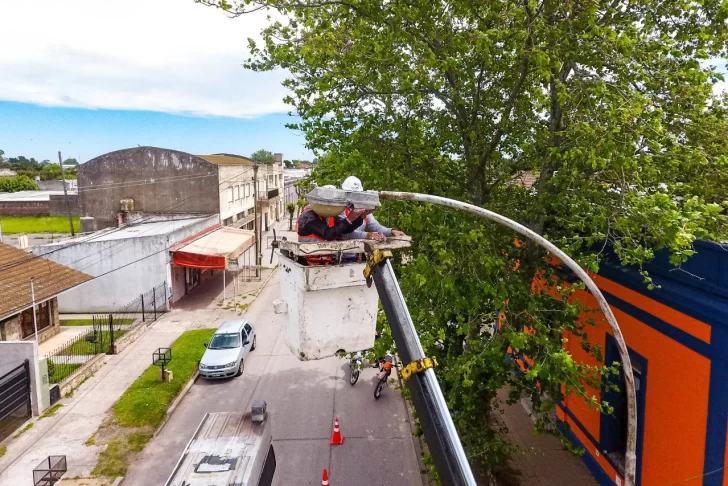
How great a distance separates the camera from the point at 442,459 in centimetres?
270

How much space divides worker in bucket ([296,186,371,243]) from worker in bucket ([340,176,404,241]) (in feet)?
0.18

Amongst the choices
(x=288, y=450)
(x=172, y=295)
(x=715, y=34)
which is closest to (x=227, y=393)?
(x=288, y=450)

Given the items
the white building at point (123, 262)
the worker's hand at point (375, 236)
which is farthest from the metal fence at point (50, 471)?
the white building at point (123, 262)

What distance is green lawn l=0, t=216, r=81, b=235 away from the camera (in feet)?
140

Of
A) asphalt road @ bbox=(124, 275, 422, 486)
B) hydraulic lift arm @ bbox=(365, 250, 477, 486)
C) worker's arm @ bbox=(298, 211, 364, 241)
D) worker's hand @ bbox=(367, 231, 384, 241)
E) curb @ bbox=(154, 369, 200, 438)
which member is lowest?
asphalt road @ bbox=(124, 275, 422, 486)

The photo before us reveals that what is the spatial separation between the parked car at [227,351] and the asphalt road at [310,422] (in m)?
0.40

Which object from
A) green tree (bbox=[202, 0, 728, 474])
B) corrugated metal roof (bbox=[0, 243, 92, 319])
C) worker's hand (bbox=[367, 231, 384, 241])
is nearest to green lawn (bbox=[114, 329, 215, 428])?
corrugated metal roof (bbox=[0, 243, 92, 319])

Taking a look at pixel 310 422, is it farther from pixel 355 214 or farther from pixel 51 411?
pixel 355 214

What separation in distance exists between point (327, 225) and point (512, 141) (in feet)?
22.5

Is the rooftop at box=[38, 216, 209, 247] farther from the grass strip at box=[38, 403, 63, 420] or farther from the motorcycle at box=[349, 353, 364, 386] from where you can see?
the motorcycle at box=[349, 353, 364, 386]

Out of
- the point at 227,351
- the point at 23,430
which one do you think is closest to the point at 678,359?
the point at 227,351

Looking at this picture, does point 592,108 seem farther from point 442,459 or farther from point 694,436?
point 442,459

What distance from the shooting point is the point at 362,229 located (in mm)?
4566

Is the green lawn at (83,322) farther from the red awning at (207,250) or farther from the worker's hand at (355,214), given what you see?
the worker's hand at (355,214)
